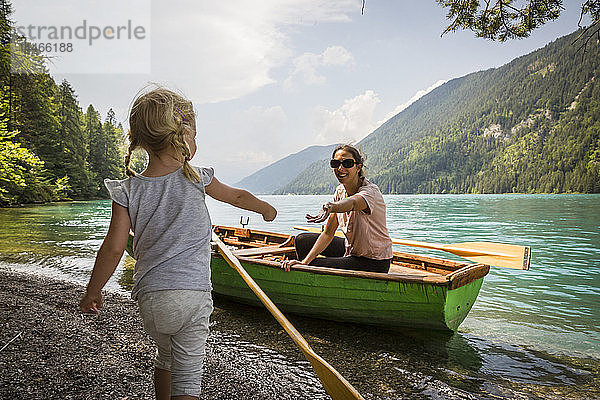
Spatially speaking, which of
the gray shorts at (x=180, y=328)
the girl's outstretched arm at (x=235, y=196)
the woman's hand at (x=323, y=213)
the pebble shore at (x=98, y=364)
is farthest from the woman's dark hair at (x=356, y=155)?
the gray shorts at (x=180, y=328)

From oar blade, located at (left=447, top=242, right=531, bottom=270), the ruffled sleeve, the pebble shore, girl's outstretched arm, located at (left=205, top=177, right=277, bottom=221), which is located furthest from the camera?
oar blade, located at (left=447, top=242, right=531, bottom=270)

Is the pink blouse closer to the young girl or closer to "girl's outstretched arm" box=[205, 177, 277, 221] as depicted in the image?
"girl's outstretched arm" box=[205, 177, 277, 221]

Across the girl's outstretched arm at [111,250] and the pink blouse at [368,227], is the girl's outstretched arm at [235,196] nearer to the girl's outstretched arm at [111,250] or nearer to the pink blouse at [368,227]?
the girl's outstretched arm at [111,250]

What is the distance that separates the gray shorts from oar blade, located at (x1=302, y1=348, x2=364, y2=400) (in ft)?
2.83

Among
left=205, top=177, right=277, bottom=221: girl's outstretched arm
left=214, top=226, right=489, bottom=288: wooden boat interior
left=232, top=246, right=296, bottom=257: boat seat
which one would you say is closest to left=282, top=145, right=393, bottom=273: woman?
left=214, top=226, right=489, bottom=288: wooden boat interior

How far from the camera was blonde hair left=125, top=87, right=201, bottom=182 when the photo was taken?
1.96 metres

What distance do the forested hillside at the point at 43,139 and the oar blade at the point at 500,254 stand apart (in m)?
22.4

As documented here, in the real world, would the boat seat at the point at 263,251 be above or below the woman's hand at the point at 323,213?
below

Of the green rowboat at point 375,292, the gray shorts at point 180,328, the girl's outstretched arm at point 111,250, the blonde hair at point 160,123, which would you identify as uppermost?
the blonde hair at point 160,123

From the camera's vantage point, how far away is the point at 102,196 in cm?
5434

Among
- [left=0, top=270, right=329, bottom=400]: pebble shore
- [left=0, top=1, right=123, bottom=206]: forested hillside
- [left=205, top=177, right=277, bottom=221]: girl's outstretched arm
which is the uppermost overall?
[left=0, top=1, right=123, bottom=206]: forested hillside

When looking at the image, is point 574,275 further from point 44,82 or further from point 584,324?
point 44,82

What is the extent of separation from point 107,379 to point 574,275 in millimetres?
11060

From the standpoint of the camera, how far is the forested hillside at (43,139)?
84.3 ft
